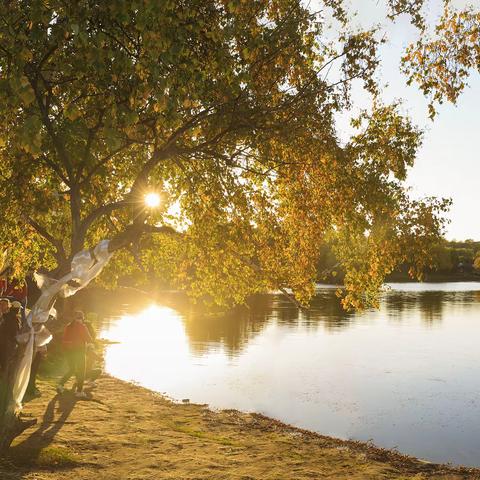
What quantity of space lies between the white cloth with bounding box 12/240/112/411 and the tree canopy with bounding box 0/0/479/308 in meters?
0.51

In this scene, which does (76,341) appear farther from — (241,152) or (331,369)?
(331,369)

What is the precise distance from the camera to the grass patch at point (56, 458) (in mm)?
10566

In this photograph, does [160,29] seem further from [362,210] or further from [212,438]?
[212,438]

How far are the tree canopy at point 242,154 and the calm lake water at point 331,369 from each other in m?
9.55

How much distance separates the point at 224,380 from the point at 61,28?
2415 cm

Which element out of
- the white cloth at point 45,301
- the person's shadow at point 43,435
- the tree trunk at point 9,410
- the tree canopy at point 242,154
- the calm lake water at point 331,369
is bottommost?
the calm lake water at point 331,369

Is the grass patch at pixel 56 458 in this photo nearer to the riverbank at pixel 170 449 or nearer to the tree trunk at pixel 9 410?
the riverbank at pixel 170 449

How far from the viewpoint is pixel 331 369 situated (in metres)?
34.7

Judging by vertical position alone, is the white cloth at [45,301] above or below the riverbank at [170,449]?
above

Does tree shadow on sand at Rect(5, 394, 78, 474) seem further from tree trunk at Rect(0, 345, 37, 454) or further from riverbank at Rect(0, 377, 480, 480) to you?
tree trunk at Rect(0, 345, 37, 454)

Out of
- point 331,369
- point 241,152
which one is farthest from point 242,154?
point 331,369

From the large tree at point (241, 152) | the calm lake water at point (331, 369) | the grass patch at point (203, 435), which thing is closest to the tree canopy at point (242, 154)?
the large tree at point (241, 152)

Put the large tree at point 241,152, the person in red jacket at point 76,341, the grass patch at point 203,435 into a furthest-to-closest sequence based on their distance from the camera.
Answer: the person in red jacket at point 76,341 < the grass patch at point 203,435 < the large tree at point 241,152

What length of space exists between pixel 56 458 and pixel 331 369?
25.7m
